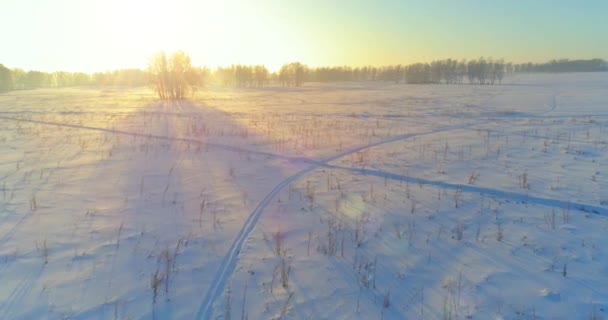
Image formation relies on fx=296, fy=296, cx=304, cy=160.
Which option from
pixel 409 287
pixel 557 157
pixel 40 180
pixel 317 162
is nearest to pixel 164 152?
pixel 40 180

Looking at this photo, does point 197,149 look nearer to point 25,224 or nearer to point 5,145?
point 25,224

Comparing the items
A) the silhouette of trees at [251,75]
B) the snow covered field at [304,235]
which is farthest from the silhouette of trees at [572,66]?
the snow covered field at [304,235]

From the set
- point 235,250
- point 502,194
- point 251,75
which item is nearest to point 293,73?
point 251,75

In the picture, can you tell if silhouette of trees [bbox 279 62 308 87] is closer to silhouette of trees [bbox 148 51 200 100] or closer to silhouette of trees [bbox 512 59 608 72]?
silhouette of trees [bbox 148 51 200 100]

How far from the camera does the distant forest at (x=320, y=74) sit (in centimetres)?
9869

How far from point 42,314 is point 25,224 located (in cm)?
291

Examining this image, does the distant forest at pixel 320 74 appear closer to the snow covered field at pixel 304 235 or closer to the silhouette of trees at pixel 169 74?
the silhouette of trees at pixel 169 74

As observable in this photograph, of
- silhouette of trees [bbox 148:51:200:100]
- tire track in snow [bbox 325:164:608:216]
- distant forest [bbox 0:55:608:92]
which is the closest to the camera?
tire track in snow [bbox 325:164:608:216]

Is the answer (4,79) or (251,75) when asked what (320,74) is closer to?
(251,75)

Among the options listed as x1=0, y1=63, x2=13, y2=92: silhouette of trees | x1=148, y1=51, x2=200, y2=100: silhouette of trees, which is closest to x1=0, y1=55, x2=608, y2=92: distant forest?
x1=0, y1=63, x2=13, y2=92: silhouette of trees

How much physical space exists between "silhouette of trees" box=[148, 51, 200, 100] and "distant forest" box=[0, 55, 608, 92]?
25171 mm

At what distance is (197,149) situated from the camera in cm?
1159

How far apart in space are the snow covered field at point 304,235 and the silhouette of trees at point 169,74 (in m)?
44.7

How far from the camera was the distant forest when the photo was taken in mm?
98688
